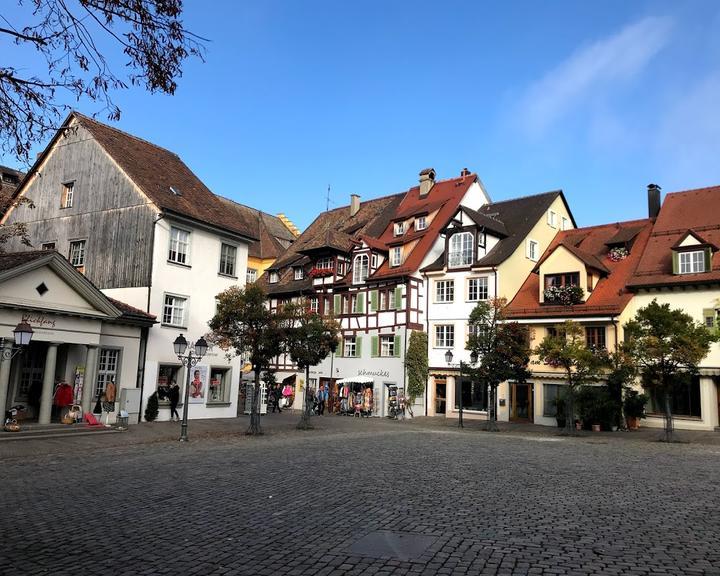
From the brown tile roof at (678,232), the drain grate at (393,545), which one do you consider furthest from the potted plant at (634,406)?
the drain grate at (393,545)

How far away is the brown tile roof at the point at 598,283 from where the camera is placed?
33.1 meters

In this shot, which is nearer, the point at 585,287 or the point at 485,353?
the point at 485,353

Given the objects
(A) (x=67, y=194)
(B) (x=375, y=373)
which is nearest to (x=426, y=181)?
(B) (x=375, y=373)

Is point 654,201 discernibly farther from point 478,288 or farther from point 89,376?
point 89,376

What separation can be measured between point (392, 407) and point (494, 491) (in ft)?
88.0

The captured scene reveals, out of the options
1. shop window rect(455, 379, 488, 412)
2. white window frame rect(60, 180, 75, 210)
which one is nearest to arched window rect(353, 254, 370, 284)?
shop window rect(455, 379, 488, 412)

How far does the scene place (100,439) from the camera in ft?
68.3

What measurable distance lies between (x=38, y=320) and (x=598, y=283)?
2755 centimetres

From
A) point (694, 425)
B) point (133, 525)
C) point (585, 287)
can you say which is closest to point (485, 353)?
point (585, 287)

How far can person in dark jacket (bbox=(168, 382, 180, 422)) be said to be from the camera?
2836 cm

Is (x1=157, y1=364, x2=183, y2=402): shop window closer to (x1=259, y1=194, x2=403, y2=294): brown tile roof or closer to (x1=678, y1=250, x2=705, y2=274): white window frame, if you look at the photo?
(x1=259, y1=194, x2=403, y2=294): brown tile roof

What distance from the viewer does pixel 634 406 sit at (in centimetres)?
3028

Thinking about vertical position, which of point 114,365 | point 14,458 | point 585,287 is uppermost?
point 585,287

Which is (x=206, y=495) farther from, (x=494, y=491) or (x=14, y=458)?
(x=14, y=458)
